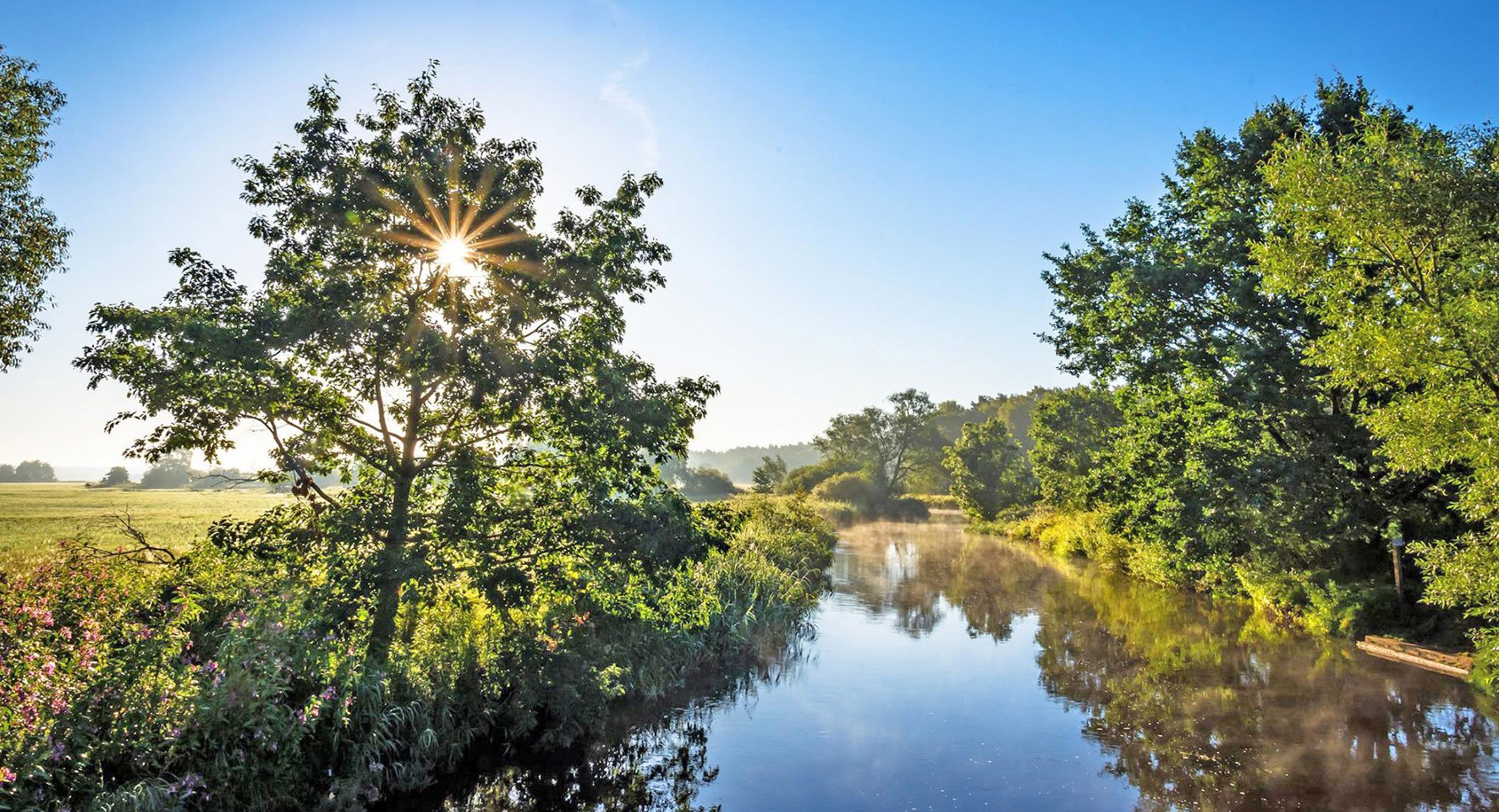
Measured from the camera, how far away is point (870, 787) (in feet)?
33.5

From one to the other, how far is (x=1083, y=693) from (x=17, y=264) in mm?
24538

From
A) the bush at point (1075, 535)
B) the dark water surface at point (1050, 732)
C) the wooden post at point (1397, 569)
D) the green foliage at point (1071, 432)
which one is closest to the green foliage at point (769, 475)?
the bush at point (1075, 535)

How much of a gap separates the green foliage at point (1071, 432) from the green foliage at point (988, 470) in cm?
1808

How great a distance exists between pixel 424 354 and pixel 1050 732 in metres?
11.7

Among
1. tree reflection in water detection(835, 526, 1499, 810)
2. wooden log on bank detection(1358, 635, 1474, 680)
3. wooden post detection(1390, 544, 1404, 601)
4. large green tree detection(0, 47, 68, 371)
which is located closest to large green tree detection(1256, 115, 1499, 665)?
tree reflection in water detection(835, 526, 1499, 810)

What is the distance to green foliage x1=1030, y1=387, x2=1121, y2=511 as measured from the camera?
2939cm

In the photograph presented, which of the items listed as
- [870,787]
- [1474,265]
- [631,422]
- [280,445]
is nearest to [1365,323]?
[1474,265]

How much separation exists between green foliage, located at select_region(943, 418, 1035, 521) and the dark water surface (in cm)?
3420

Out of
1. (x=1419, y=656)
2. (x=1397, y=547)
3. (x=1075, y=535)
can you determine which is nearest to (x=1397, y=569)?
(x=1397, y=547)

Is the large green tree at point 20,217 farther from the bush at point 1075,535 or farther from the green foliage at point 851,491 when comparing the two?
the green foliage at point 851,491

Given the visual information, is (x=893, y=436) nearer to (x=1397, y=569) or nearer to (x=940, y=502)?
(x=940, y=502)

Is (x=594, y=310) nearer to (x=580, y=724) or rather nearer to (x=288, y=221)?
(x=288, y=221)

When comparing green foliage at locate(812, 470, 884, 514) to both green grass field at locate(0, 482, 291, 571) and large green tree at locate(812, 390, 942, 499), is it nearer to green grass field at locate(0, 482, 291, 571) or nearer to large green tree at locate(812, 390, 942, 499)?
large green tree at locate(812, 390, 942, 499)

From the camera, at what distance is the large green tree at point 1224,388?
58.6 ft
